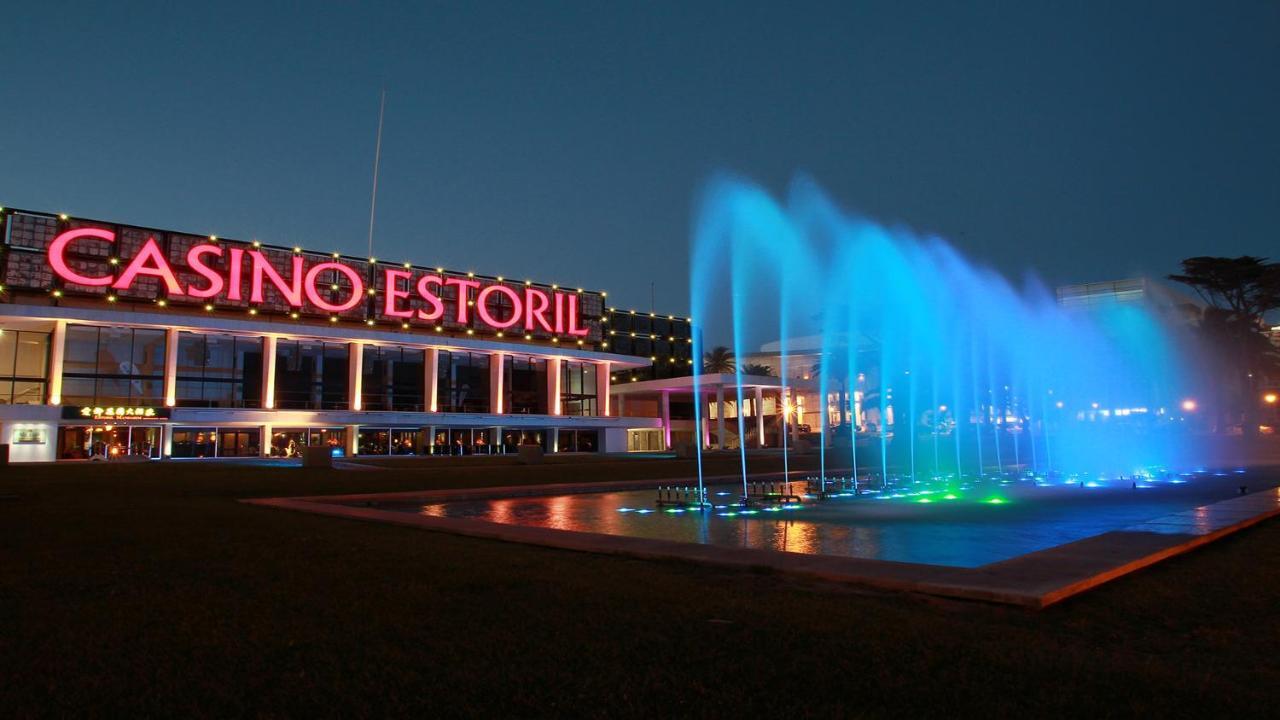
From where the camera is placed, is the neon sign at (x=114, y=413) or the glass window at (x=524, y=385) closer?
the neon sign at (x=114, y=413)

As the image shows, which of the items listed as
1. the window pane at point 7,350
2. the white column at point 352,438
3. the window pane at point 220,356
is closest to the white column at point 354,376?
the white column at point 352,438

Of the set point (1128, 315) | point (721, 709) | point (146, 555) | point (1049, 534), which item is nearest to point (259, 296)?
point (146, 555)

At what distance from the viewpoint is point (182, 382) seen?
58.6 metres

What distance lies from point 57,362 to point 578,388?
4300 centimetres

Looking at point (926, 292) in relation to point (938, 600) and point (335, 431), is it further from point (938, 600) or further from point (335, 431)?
point (335, 431)

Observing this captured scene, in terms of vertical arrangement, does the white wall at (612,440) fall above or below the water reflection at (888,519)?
above

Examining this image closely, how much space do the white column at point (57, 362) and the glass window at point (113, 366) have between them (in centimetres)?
74

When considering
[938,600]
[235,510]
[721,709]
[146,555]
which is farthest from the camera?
[235,510]

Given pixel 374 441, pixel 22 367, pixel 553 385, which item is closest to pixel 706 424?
pixel 553 385

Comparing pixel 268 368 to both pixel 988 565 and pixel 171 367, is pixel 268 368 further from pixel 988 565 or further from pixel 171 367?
pixel 988 565

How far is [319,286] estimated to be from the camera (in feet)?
222

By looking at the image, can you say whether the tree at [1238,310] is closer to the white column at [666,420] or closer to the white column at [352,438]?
the white column at [666,420]

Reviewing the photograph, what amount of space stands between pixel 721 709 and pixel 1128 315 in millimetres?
106537

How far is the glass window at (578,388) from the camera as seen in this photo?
79.1m
